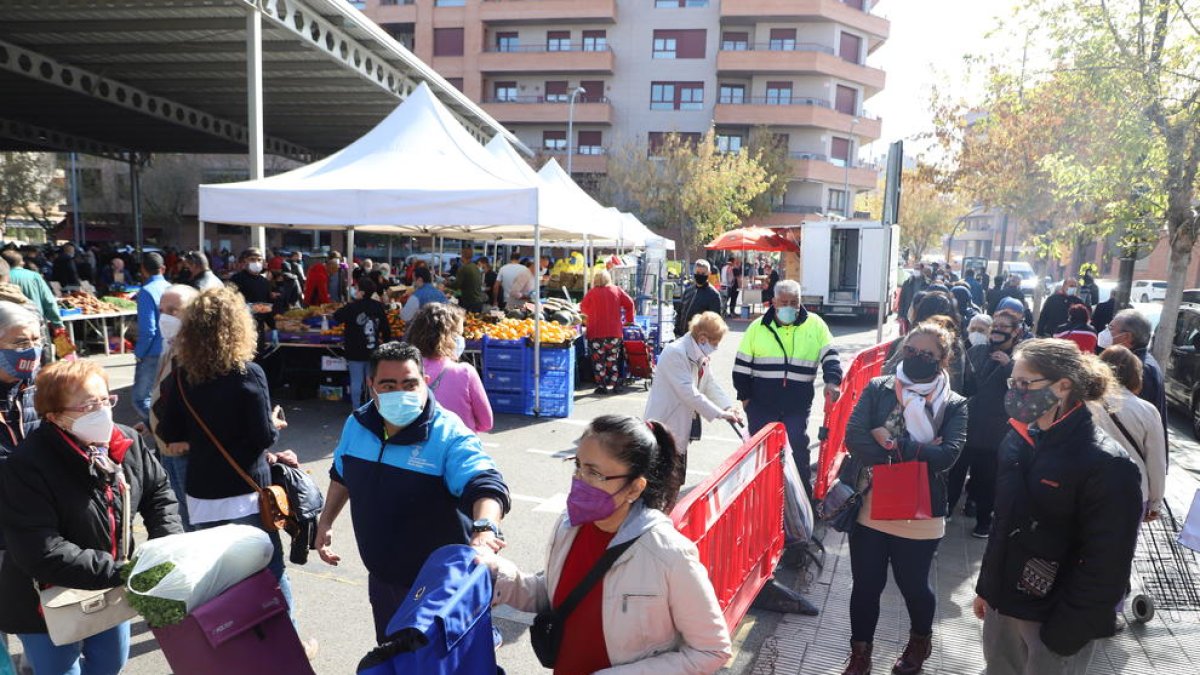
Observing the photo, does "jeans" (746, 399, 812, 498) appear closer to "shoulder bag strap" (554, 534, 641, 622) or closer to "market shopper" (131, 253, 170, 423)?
"shoulder bag strap" (554, 534, 641, 622)

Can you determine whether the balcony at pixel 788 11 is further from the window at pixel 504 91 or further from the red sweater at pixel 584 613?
the red sweater at pixel 584 613

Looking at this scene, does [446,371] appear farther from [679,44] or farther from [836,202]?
[836,202]

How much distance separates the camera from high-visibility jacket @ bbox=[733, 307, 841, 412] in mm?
5805

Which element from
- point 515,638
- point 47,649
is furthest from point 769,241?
point 47,649

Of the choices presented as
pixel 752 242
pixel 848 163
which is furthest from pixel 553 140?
pixel 752 242

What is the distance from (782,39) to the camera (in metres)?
47.7

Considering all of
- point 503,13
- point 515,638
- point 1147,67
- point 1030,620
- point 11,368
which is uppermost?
point 503,13

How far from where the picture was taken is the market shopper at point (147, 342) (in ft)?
22.9

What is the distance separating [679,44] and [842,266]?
99.3 feet

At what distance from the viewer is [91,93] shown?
65.0 ft

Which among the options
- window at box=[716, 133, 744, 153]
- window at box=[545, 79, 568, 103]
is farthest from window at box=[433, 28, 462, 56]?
window at box=[716, 133, 744, 153]

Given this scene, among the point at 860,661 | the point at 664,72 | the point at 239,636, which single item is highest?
the point at 664,72

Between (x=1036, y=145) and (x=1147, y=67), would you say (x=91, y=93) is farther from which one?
(x=1036, y=145)

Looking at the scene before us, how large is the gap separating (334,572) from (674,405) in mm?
2557
